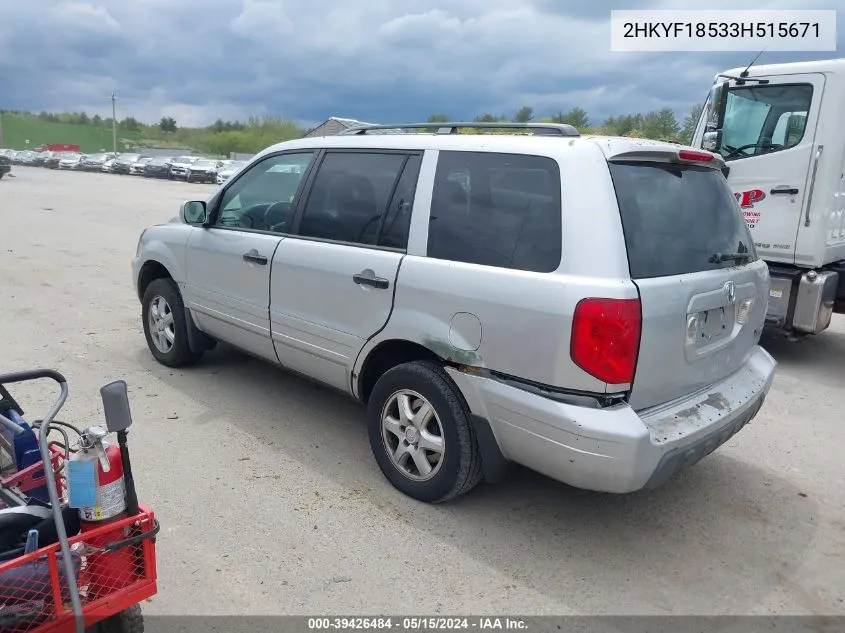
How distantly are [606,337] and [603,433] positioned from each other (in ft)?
1.29

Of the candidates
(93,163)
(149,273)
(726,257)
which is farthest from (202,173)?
(726,257)

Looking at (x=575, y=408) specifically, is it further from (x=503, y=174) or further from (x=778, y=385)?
(x=778, y=385)

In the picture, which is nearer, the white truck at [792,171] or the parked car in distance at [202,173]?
the white truck at [792,171]

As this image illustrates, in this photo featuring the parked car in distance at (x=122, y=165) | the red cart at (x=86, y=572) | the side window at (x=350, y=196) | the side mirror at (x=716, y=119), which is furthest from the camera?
the parked car in distance at (x=122, y=165)

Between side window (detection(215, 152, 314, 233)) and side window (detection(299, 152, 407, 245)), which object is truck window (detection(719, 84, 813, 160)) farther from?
side window (detection(215, 152, 314, 233))

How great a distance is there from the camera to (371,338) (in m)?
3.55

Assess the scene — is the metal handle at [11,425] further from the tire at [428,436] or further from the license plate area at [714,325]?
the license plate area at [714,325]

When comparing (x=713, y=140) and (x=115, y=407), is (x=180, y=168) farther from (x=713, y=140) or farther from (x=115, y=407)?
(x=115, y=407)

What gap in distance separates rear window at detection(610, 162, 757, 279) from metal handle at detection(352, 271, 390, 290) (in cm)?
125

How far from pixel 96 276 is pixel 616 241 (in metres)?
8.33

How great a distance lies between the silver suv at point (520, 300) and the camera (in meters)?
2.78

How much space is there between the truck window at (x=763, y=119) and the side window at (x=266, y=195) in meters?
4.49

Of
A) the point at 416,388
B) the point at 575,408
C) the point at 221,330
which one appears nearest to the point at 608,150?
the point at 575,408

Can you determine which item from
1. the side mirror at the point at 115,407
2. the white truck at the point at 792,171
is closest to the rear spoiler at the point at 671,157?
the side mirror at the point at 115,407
